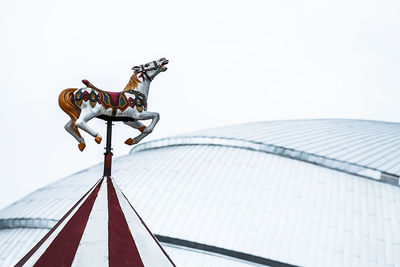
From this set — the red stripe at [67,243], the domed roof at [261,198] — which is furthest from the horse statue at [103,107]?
the domed roof at [261,198]

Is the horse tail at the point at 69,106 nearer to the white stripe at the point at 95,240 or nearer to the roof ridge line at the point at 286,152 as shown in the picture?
the white stripe at the point at 95,240

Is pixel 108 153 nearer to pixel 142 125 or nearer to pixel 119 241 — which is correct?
pixel 142 125

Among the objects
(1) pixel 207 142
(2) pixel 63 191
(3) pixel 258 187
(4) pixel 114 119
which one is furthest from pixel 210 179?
(4) pixel 114 119

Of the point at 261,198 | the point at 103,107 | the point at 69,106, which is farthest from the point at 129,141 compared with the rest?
the point at 261,198

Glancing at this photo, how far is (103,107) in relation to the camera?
10148mm

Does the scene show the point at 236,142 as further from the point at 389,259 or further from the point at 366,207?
the point at 389,259

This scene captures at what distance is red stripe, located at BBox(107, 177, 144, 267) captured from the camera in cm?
866

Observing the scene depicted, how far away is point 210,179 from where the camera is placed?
2445cm

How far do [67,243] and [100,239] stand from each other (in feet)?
1.54

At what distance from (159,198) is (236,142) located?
18.1 feet

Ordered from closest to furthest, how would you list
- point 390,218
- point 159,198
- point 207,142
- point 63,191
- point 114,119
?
point 114,119 → point 390,218 → point 159,198 → point 63,191 → point 207,142

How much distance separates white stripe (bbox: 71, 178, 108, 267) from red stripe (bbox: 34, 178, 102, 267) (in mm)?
74

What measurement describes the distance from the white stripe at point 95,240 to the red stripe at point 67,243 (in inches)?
2.9

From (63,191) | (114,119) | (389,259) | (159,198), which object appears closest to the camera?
(114,119)
